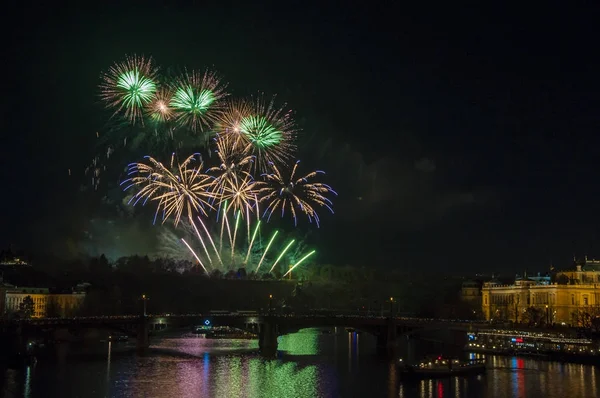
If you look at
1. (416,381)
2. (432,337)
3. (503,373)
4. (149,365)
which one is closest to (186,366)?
(149,365)

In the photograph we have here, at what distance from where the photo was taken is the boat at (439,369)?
66.4m

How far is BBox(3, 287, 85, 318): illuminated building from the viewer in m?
125

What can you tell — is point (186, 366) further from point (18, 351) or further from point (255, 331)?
point (255, 331)

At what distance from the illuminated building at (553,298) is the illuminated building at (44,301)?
70.7m

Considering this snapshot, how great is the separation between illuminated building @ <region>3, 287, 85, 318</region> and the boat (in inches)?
2832

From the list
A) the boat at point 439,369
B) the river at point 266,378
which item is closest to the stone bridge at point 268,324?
the river at point 266,378

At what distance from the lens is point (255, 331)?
9456 centimetres

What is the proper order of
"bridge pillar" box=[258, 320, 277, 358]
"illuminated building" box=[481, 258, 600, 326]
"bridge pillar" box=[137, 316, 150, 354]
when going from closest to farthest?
1. "bridge pillar" box=[137, 316, 150, 354]
2. "bridge pillar" box=[258, 320, 277, 358]
3. "illuminated building" box=[481, 258, 600, 326]

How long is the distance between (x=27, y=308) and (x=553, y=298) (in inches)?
3165

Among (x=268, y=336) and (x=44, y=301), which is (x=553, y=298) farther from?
(x=44, y=301)

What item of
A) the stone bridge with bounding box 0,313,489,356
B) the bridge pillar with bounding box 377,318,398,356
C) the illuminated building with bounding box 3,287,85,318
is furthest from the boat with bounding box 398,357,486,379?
the illuminated building with bounding box 3,287,85,318

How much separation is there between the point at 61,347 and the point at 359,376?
40007 mm

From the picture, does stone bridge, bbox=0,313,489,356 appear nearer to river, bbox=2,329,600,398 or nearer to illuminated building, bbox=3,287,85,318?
river, bbox=2,329,600,398

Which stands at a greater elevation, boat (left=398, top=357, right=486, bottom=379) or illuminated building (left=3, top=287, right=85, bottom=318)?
illuminated building (left=3, top=287, right=85, bottom=318)
